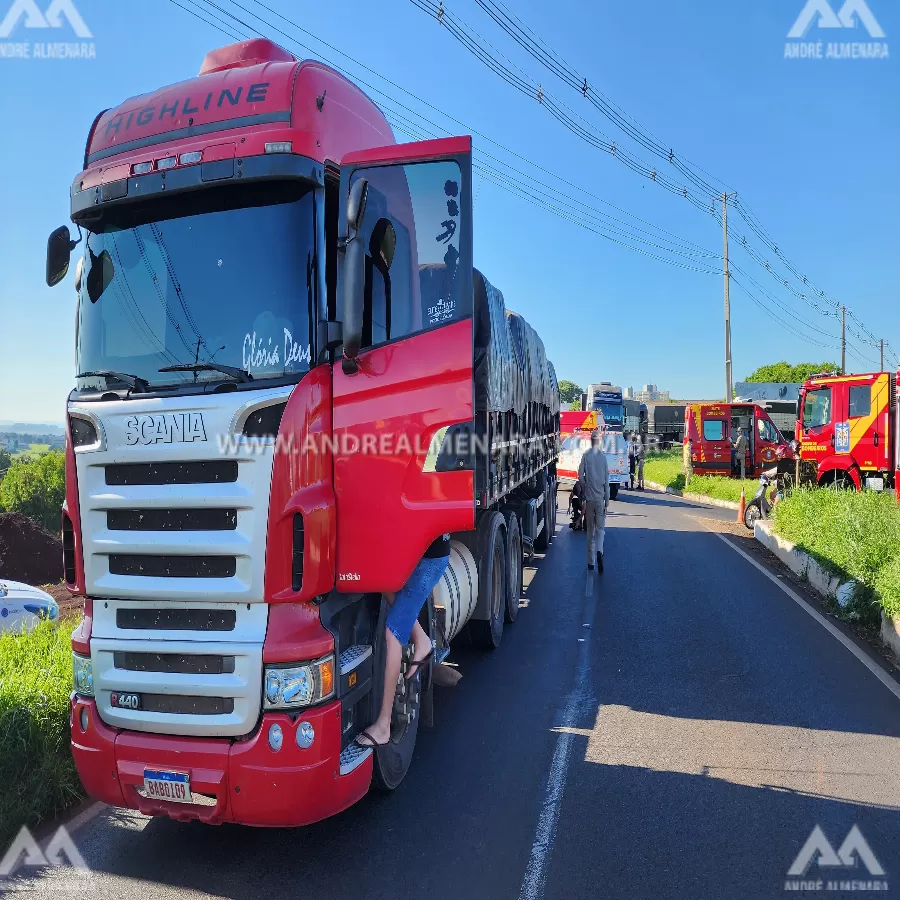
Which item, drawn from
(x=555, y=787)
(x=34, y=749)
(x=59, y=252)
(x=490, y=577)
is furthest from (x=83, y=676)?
(x=490, y=577)

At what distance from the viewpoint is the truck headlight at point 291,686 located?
3.53 meters

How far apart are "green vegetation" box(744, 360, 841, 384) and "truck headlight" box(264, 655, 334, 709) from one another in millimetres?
90960

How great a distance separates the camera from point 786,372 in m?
93.4

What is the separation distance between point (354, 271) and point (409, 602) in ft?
6.19

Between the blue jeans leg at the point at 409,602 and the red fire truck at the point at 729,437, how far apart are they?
84.7 feet

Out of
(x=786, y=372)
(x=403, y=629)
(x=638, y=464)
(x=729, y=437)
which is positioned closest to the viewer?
(x=403, y=629)

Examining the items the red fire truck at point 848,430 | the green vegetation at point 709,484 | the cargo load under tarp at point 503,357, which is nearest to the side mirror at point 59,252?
the cargo load under tarp at point 503,357

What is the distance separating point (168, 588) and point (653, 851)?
282 cm

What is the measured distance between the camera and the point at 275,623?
3605 mm

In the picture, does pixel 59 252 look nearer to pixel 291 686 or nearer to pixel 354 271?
pixel 354 271

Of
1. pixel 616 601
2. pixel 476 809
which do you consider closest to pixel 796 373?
pixel 616 601

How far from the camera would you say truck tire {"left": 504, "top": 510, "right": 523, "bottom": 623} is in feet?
27.2

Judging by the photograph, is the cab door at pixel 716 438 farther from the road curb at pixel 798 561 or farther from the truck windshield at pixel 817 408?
the road curb at pixel 798 561

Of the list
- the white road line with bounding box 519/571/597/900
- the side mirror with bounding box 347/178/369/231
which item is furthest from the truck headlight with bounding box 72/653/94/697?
the side mirror with bounding box 347/178/369/231
